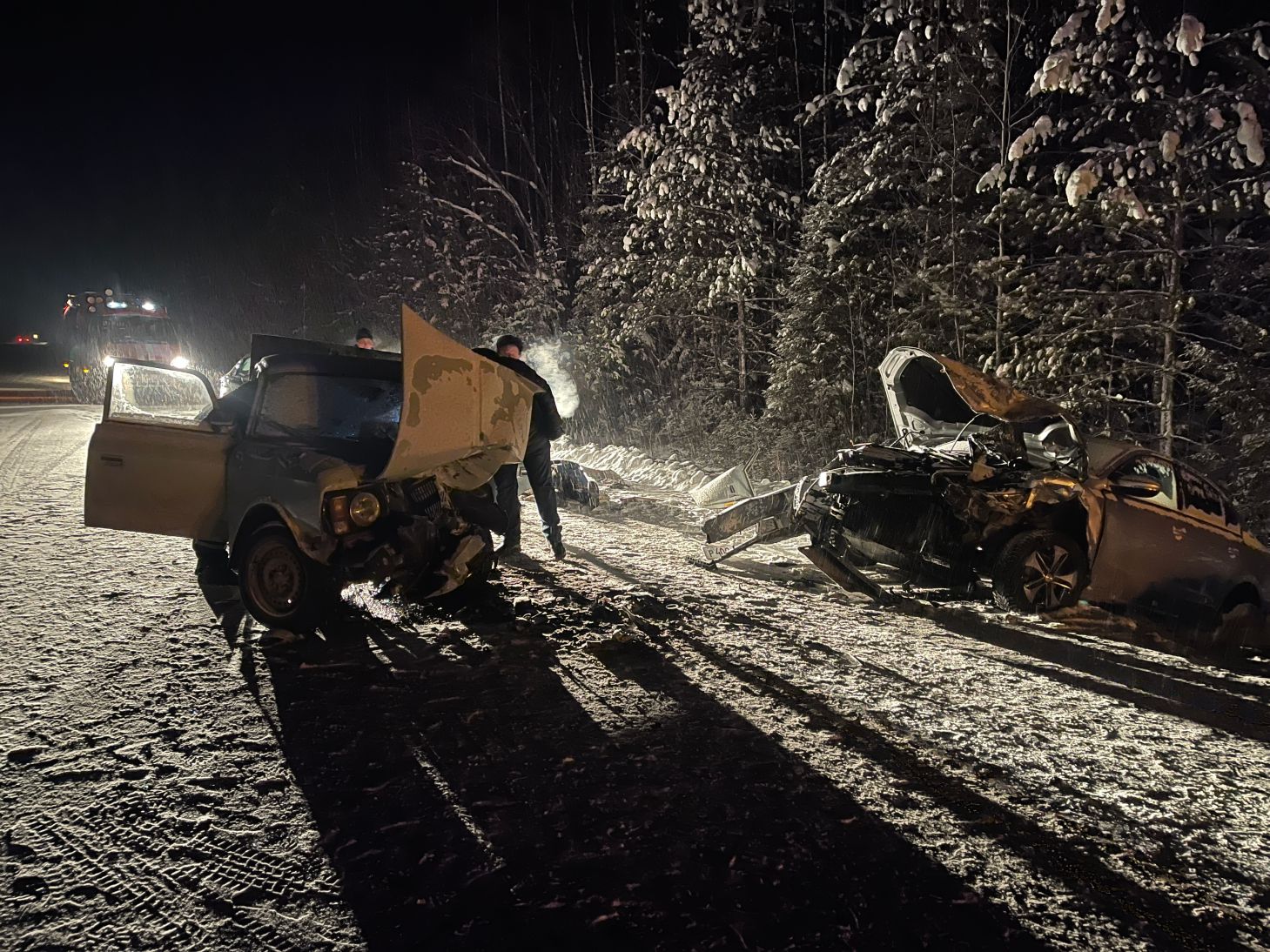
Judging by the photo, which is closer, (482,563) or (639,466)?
(482,563)

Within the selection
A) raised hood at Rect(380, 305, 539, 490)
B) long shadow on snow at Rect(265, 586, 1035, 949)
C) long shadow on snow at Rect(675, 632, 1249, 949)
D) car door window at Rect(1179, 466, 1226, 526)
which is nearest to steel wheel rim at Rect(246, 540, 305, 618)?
long shadow on snow at Rect(265, 586, 1035, 949)

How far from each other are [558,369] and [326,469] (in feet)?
49.0

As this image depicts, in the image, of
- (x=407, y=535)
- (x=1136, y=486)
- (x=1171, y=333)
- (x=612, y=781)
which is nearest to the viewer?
(x=612, y=781)

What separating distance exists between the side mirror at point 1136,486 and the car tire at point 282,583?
19.7ft

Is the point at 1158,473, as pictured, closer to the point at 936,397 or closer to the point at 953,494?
the point at 953,494

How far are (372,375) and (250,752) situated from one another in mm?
3273

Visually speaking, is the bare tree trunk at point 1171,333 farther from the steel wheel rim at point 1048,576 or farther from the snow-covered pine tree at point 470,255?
the snow-covered pine tree at point 470,255

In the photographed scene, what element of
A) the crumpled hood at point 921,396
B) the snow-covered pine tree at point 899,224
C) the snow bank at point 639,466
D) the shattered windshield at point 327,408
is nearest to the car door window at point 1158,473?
the crumpled hood at point 921,396

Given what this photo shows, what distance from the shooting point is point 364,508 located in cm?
493

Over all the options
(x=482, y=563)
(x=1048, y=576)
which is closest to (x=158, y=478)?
(x=482, y=563)

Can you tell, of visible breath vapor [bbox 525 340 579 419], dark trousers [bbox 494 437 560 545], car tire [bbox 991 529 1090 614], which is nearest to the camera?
car tire [bbox 991 529 1090 614]

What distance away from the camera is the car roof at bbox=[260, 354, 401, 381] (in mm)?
5652

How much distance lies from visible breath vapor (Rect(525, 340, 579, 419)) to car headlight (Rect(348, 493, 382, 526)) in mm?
13654

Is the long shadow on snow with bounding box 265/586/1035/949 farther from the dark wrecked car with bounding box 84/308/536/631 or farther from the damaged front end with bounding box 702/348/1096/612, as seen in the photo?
the damaged front end with bounding box 702/348/1096/612
